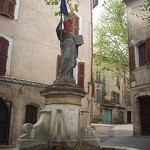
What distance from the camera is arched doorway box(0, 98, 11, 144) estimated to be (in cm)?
942

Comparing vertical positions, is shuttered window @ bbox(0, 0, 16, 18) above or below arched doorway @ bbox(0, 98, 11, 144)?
above

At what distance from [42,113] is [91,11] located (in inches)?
503

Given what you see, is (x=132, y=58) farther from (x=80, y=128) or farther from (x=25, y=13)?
(x=80, y=128)

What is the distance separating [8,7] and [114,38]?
31.0 feet

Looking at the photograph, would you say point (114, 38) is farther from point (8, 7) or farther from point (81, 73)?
point (8, 7)

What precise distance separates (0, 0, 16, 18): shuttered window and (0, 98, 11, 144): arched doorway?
4677 mm

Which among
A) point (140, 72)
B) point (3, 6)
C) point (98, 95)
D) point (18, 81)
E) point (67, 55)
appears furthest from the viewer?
point (98, 95)

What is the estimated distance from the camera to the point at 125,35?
16312 mm

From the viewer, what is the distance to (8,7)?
1070 cm

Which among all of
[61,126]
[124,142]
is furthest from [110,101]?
[61,126]

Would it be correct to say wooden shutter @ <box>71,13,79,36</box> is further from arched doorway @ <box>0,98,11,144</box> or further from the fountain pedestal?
the fountain pedestal

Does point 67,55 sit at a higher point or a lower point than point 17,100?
higher

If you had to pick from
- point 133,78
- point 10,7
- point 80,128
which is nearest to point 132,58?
point 133,78

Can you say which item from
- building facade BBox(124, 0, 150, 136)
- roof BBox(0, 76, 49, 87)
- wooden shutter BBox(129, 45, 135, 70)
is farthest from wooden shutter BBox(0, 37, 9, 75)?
wooden shutter BBox(129, 45, 135, 70)
